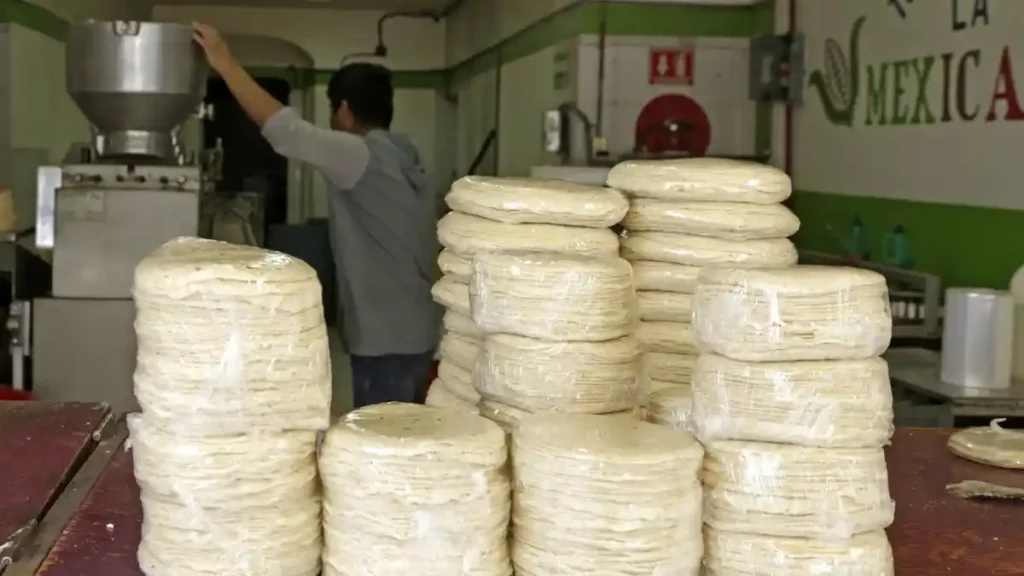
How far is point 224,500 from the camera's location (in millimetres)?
1349

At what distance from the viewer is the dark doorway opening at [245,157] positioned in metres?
11.3

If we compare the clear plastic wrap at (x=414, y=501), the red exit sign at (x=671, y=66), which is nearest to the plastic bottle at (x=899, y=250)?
the red exit sign at (x=671, y=66)

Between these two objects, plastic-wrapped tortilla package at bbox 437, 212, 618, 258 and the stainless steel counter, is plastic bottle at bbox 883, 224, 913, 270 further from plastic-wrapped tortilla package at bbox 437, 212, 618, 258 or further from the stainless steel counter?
plastic-wrapped tortilla package at bbox 437, 212, 618, 258

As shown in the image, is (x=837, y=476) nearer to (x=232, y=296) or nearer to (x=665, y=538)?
(x=665, y=538)

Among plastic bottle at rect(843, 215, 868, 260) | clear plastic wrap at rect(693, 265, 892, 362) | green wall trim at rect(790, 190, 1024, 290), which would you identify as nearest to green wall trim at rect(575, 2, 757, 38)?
green wall trim at rect(790, 190, 1024, 290)

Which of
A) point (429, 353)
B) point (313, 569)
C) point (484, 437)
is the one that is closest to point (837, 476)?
point (484, 437)

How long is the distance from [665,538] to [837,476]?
0.77 ft

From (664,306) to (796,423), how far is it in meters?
0.45

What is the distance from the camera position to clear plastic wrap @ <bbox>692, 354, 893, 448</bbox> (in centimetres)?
140

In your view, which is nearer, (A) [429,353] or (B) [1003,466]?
(B) [1003,466]

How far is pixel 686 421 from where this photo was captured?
1639 millimetres

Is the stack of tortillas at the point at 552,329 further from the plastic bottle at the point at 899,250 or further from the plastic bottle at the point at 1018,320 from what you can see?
the plastic bottle at the point at 899,250

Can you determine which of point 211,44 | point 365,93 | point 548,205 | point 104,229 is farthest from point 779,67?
point 548,205

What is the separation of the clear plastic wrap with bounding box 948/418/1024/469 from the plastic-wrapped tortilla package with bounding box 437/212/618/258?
891mm
